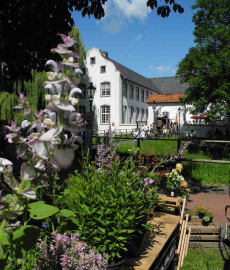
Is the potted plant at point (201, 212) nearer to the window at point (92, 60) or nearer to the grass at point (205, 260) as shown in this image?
the grass at point (205, 260)

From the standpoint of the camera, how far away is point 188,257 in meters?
4.29

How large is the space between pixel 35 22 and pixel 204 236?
5768mm

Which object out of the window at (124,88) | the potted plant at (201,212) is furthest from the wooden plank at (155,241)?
the window at (124,88)

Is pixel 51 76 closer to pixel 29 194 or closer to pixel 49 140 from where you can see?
pixel 49 140

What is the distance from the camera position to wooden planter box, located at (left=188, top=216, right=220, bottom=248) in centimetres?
471

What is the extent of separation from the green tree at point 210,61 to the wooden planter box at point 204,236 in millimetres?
10998

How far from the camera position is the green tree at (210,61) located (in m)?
14.3

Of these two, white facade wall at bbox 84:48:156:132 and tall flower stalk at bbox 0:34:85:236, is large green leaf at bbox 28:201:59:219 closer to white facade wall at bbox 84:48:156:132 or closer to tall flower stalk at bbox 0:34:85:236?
tall flower stalk at bbox 0:34:85:236

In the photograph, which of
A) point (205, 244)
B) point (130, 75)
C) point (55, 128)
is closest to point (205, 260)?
point (205, 244)

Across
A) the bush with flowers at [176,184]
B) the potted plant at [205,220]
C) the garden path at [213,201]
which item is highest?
the bush with flowers at [176,184]

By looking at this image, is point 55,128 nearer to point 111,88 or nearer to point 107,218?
point 107,218

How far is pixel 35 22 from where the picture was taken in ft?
17.6

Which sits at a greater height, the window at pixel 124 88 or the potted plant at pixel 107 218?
the window at pixel 124 88

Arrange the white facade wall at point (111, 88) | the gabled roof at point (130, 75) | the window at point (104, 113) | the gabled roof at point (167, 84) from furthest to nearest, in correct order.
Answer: the gabled roof at point (167, 84) → the gabled roof at point (130, 75) → the window at point (104, 113) → the white facade wall at point (111, 88)
